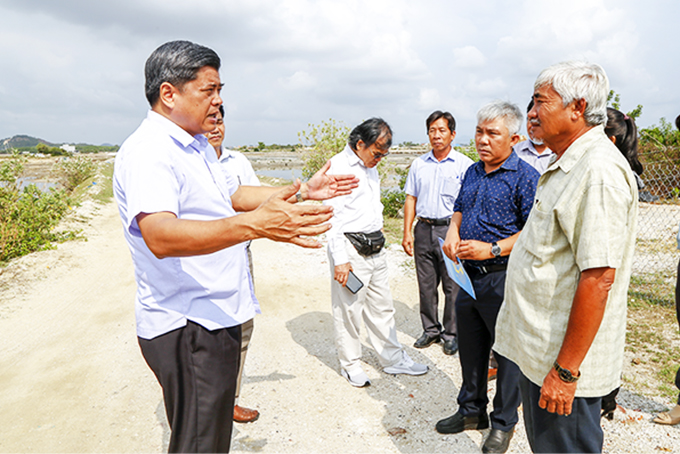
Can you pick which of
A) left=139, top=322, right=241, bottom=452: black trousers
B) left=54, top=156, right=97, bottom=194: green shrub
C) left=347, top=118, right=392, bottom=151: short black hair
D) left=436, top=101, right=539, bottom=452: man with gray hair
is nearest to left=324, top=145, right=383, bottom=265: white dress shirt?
left=347, top=118, right=392, bottom=151: short black hair

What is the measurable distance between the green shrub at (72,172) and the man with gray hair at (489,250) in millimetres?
18550

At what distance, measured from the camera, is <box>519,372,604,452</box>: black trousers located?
5.85 feet

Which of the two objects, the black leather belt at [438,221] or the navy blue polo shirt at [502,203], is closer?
the navy blue polo shirt at [502,203]

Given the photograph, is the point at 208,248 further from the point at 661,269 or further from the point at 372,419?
the point at 661,269

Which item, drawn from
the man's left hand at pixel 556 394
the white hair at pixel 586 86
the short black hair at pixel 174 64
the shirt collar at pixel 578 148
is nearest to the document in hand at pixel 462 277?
the man's left hand at pixel 556 394

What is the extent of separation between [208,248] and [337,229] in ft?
7.46

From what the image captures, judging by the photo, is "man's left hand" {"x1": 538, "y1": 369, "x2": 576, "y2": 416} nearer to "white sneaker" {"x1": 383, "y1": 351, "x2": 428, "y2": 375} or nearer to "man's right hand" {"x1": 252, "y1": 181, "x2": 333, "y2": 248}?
"man's right hand" {"x1": 252, "y1": 181, "x2": 333, "y2": 248}

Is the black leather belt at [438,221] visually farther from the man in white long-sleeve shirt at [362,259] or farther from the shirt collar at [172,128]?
the shirt collar at [172,128]

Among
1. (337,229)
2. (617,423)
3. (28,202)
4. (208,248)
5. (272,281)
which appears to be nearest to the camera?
(208,248)

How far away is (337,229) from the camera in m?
3.72

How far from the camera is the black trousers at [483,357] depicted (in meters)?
2.83

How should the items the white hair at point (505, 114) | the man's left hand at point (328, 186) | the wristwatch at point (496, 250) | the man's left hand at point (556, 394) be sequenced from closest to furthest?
the man's left hand at point (556, 394)
the man's left hand at point (328, 186)
the wristwatch at point (496, 250)
the white hair at point (505, 114)

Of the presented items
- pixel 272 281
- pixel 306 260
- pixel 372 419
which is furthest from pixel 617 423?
pixel 306 260

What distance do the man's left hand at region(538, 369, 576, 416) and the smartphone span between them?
2.00 meters
